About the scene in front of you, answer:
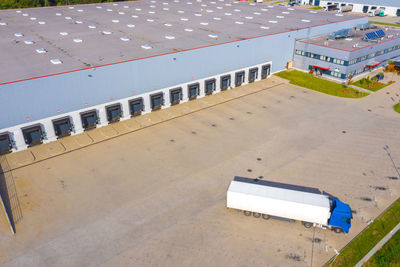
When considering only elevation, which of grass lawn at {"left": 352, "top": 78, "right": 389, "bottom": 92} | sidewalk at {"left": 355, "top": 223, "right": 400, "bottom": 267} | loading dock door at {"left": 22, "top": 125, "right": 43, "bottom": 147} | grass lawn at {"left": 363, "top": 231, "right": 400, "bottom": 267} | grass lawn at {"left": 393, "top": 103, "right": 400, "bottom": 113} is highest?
loading dock door at {"left": 22, "top": 125, "right": 43, "bottom": 147}

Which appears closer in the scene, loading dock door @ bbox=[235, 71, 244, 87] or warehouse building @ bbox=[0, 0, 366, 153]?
warehouse building @ bbox=[0, 0, 366, 153]

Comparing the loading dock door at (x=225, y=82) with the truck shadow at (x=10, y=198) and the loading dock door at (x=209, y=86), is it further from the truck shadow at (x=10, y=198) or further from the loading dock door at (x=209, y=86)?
the truck shadow at (x=10, y=198)

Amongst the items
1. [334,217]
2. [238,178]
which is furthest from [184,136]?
[334,217]

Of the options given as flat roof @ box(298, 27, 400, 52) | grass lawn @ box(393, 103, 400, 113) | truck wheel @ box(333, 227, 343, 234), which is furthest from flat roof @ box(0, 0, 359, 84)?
truck wheel @ box(333, 227, 343, 234)

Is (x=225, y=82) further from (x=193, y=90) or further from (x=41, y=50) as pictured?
(x=41, y=50)

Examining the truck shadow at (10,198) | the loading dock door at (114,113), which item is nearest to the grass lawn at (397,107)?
the loading dock door at (114,113)

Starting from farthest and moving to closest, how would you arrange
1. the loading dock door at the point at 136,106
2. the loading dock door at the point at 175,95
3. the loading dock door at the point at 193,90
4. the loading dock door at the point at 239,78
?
1. the loading dock door at the point at 239,78
2. the loading dock door at the point at 193,90
3. the loading dock door at the point at 175,95
4. the loading dock door at the point at 136,106

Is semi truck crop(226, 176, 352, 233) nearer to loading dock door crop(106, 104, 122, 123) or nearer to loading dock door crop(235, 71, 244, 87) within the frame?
loading dock door crop(106, 104, 122, 123)

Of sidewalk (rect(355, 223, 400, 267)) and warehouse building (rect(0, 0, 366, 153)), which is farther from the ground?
warehouse building (rect(0, 0, 366, 153))
